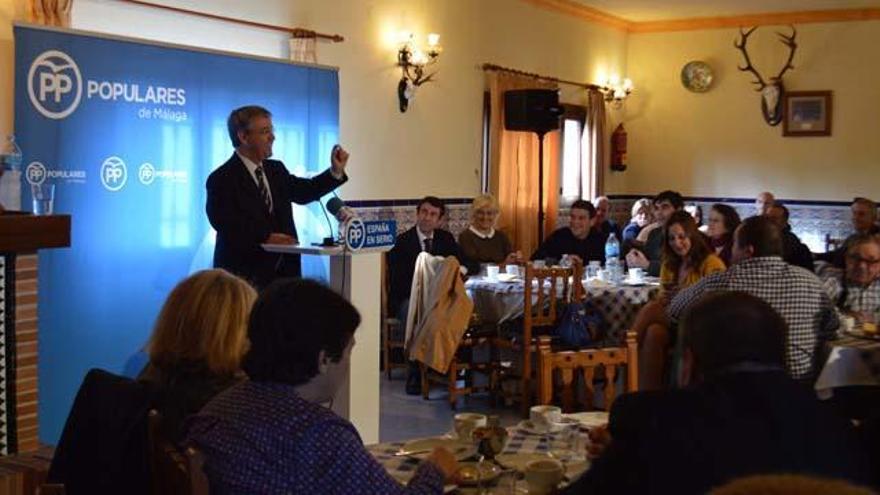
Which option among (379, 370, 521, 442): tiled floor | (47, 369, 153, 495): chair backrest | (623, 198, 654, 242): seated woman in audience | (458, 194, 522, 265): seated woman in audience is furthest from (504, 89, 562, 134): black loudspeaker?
(47, 369, 153, 495): chair backrest

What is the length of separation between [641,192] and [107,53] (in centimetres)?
764

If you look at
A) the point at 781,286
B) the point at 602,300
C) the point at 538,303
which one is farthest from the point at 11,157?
the point at 602,300

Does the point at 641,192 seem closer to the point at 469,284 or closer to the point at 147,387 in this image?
the point at 469,284

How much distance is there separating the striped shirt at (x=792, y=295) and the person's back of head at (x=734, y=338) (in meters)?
2.28

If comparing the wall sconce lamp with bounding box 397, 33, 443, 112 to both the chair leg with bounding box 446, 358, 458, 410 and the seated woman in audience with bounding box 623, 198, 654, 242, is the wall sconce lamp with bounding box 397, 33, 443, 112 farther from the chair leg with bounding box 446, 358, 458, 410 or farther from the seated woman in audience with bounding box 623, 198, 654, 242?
the chair leg with bounding box 446, 358, 458, 410

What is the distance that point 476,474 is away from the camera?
243 centimetres

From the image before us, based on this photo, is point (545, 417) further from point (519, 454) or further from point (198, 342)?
point (198, 342)

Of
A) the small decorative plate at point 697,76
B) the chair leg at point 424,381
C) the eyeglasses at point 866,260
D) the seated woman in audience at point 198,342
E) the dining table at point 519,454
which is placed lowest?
the chair leg at point 424,381

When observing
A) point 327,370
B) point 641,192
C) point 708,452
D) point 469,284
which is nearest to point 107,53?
point 469,284

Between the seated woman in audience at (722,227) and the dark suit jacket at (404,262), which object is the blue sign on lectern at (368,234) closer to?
the dark suit jacket at (404,262)

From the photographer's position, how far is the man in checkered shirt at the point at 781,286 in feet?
14.2

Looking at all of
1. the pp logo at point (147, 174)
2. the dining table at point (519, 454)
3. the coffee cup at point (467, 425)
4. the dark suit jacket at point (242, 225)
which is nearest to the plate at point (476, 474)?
the dining table at point (519, 454)

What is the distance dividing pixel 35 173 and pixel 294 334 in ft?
11.2

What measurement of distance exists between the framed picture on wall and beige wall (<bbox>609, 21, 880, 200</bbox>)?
0.07 meters
